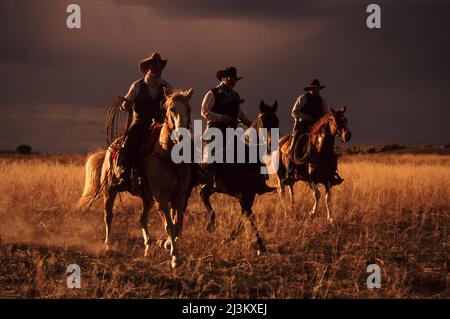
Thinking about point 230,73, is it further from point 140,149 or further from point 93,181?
point 93,181

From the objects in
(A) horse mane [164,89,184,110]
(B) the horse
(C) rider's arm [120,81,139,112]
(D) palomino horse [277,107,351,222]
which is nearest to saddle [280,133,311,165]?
(D) palomino horse [277,107,351,222]

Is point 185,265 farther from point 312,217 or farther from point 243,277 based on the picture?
point 312,217

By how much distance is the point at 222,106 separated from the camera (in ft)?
34.0

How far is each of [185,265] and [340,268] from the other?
7.81ft

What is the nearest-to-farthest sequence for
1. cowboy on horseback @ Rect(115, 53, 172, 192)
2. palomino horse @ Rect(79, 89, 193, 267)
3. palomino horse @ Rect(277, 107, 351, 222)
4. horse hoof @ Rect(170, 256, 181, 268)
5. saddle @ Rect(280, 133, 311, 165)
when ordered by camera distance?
palomino horse @ Rect(79, 89, 193, 267)
horse hoof @ Rect(170, 256, 181, 268)
cowboy on horseback @ Rect(115, 53, 172, 192)
palomino horse @ Rect(277, 107, 351, 222)
saddle @ Rect(280, 133, 311, 165)

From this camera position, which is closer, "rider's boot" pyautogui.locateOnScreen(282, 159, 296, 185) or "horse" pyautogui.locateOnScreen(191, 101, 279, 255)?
"horse" pyautogui.locateOnScreen(191, 101, 279, 255)

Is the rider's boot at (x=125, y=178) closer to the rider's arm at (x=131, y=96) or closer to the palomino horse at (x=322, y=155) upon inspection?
the rider's arm at (x=131, y=96)

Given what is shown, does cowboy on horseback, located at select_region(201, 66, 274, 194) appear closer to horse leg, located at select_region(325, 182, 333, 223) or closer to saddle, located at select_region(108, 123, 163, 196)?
saddle, located at select_region(108, 123, 163, 196)

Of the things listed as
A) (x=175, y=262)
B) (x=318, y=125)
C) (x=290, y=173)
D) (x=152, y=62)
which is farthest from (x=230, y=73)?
(x=290, y=173)

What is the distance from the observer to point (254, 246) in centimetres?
971

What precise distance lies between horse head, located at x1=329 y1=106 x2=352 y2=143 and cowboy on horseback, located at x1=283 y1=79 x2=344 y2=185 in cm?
137

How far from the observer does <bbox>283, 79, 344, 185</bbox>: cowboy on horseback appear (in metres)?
14.8

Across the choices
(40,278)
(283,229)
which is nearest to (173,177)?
(40,278)

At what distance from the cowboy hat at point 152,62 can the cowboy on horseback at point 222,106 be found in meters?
1.10
